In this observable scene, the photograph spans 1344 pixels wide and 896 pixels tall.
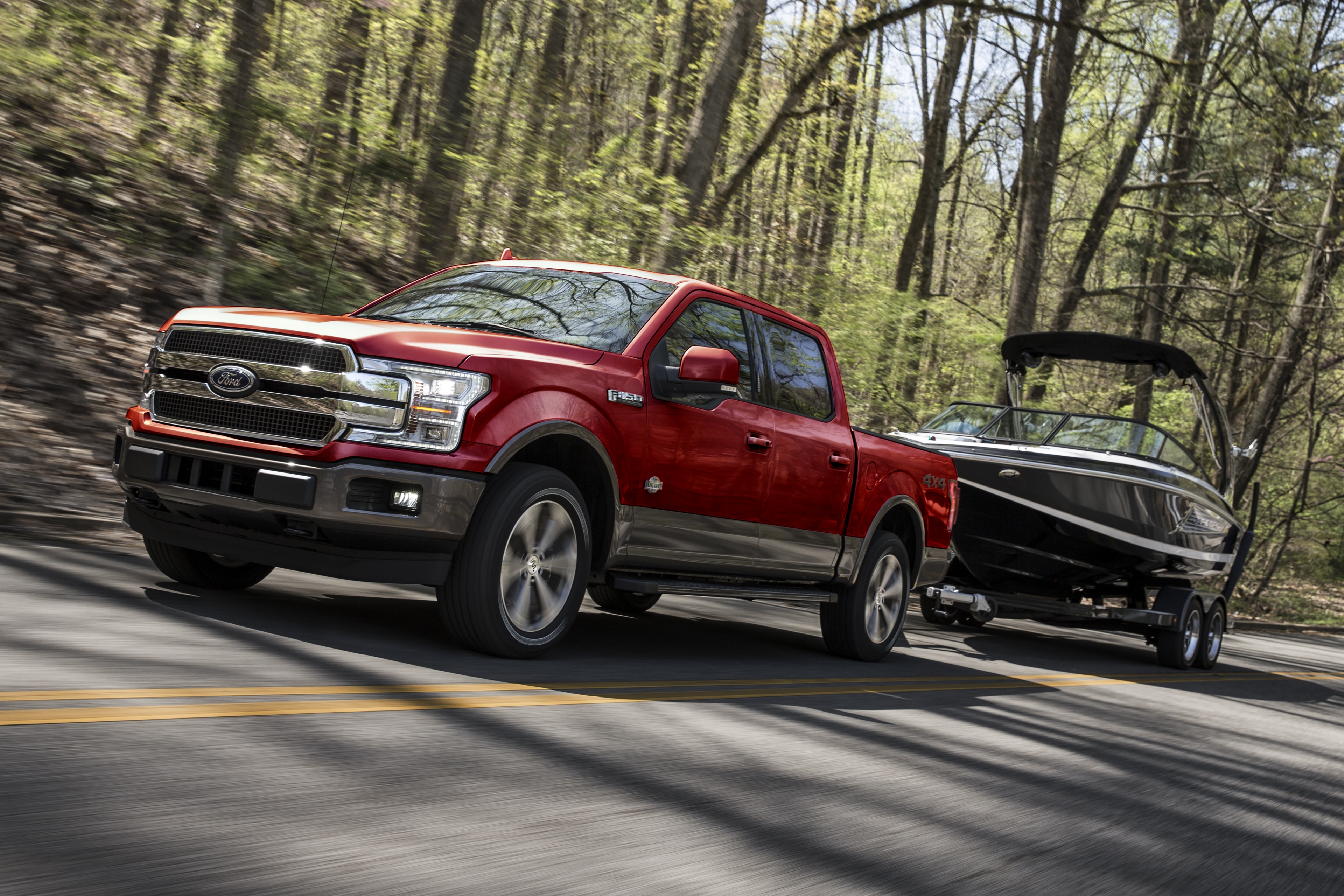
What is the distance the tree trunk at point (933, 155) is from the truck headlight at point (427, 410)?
2232cm

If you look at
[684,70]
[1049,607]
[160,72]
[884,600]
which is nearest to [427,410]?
[884,600]

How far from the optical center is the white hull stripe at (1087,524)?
37.3 feet

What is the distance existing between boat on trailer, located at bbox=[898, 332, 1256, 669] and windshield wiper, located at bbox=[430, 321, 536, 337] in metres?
5.92

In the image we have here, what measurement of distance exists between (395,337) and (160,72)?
31.5 feet

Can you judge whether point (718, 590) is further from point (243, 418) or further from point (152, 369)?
point (152, 369)

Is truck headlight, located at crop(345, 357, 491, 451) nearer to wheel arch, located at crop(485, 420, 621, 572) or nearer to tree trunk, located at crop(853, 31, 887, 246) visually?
wheel arch, located at crop(485, 420, 621, 572)

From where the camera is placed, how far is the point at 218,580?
686 cm

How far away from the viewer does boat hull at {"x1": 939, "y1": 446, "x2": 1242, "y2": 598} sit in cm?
1141

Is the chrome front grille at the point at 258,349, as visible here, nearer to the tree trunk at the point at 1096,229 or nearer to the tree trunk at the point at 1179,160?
the tree trunk at the point at 1179,160

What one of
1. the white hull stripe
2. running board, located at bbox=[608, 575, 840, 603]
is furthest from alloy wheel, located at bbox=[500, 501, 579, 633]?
the white hull stripe

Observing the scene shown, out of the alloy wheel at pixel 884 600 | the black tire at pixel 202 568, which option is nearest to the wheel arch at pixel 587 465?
the black tire at pixel 202 568

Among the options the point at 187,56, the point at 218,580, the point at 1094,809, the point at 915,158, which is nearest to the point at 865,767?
the point at 1094,809

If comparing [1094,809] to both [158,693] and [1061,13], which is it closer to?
[158,693]

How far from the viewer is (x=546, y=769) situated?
13.9 feet
